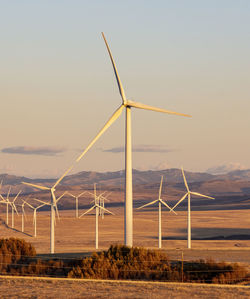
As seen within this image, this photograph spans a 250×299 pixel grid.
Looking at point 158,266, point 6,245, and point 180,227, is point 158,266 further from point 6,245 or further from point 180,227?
point 180,227

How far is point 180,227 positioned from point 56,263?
360ft

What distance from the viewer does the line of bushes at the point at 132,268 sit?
110ft

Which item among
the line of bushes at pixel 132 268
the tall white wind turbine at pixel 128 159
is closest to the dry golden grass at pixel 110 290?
the line of bushes at pixel 132 268

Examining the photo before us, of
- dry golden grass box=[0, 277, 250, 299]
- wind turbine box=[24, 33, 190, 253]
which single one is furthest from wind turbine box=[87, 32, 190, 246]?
dry golden grass box=[0, 277, 250, 299]

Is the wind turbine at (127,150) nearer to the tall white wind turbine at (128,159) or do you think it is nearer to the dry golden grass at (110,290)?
the tall white wind turbine at (128,159)

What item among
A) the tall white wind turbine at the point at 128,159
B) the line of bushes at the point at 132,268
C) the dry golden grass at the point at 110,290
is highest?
the tall white wind turbine at the point at 128,159

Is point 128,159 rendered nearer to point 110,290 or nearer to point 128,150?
point 128,150

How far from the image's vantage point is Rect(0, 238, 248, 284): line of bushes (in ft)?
110

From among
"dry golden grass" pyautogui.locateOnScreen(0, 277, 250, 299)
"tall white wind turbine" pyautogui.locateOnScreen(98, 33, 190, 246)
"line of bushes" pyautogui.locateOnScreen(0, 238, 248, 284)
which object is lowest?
"dry golden grass" pyautogui.locateOnScreen(0, 277, 250, 299)

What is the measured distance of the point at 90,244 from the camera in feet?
297

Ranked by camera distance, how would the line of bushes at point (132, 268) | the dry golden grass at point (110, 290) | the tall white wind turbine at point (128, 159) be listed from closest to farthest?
the dry golden grass at point (110, 290) → the line of bushes at point (132, 268) → the tall white wind turbine at point (128, 159)

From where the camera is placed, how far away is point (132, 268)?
34969mm

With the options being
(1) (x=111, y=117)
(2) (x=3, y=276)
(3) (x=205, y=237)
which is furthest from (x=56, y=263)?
(3) (x=205, y=237)

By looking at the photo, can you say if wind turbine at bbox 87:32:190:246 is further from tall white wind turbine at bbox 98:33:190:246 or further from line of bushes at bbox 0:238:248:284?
line of bushes at bbox 0:238:248:284
